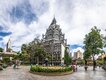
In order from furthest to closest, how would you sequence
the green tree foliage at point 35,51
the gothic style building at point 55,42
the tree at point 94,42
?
the gothic style building at point 55,42 < the green tree foliage at point 35,51 < the tree at point 94,42

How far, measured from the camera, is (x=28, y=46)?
249 feet

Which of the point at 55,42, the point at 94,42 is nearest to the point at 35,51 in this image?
the point at 94,42

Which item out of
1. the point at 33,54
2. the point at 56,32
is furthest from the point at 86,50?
the point at 56,32

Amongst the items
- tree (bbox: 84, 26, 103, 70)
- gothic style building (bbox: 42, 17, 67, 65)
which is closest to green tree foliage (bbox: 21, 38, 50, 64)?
gothic style building (bbox: 42, 17, 67, 65)

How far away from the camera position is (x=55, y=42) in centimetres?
10769

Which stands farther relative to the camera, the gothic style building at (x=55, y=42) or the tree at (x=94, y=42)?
the gothic style building at (x=55, y=42)

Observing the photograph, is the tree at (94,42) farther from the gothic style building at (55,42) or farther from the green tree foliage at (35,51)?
the gothic style building at (55,42)

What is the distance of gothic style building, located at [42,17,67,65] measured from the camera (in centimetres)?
10456

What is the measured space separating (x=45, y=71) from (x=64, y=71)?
2417 millimetres

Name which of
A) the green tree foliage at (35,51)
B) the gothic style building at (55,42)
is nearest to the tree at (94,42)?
the green tree foliage at (35,51)

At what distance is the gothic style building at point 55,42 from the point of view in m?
105

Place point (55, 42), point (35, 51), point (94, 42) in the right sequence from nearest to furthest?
point (94, 42) → point (35, 51) → point (55, 42)

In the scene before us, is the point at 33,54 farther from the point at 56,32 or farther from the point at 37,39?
the point at 56,32

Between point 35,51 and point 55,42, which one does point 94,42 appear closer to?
point 35,51
